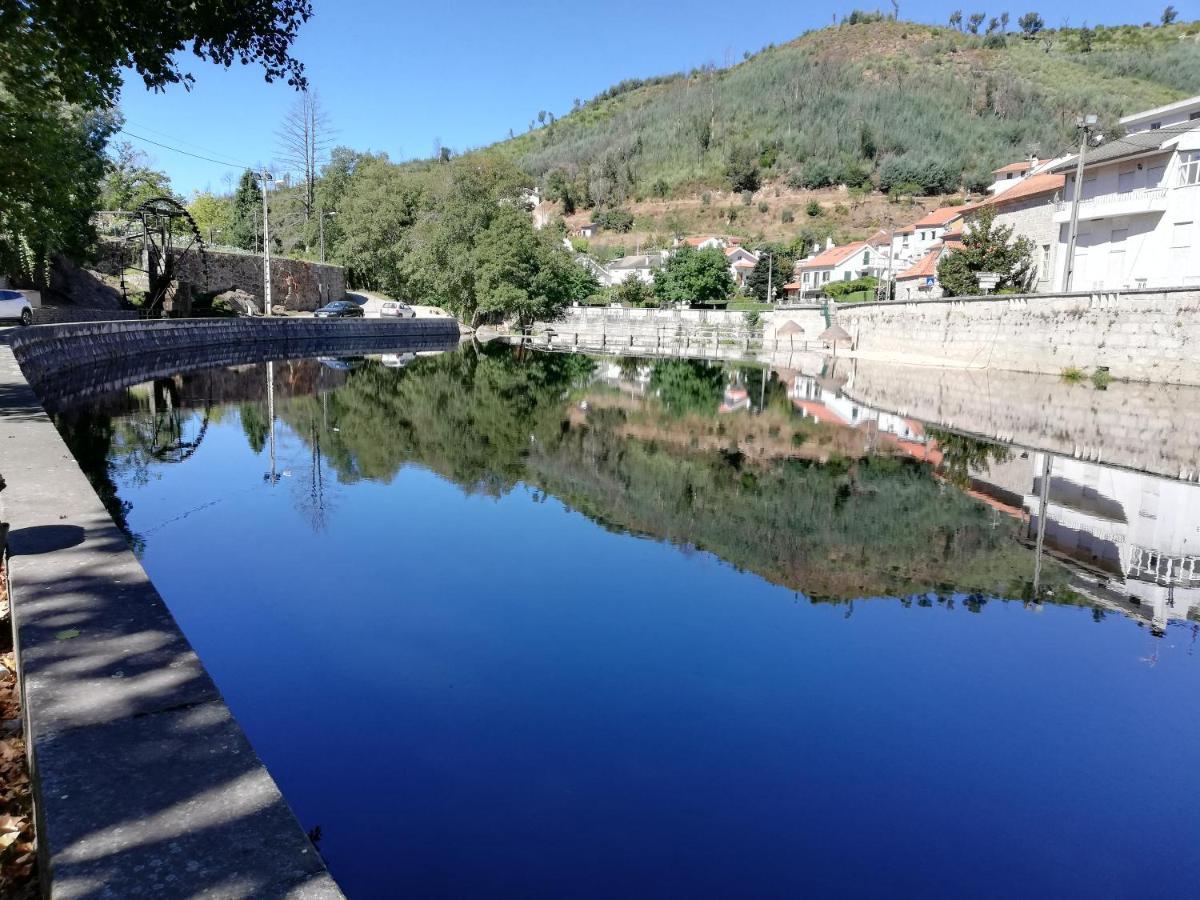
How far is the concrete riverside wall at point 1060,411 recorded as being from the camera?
1389 cm

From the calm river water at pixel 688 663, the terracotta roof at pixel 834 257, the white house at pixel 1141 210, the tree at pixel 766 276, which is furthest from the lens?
the tree at pixel 766 276

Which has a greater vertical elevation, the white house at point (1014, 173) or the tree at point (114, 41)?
the white house at point (1014, 173)

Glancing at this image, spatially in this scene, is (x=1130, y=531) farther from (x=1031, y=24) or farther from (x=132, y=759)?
(x=1031, y=24)

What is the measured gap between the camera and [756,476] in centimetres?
1155

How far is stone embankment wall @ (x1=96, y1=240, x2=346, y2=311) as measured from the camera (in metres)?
38.9

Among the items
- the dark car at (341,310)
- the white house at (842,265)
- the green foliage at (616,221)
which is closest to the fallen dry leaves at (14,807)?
the dark car at (341,310)

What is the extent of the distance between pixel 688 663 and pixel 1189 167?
121 ft

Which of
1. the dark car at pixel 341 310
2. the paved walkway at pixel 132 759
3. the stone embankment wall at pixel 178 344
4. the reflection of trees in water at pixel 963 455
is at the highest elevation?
the dark car at pixel 341 310

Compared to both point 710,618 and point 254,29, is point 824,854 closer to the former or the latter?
point 710,618

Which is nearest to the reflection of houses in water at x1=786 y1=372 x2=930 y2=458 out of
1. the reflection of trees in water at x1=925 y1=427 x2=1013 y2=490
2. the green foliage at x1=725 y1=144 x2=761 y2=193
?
the reflection of trees in water at x1=925 y1=427 x2=1013 y2=490

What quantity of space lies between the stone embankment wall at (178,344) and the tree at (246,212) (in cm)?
2854

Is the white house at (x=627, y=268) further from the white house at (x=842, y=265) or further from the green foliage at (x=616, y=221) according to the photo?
the green foliage at (x=616, y=221)

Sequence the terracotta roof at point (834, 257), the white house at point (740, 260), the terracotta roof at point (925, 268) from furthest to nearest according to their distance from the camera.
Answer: the white house at point (740, 260), the terracotta roof at point (834, 257), the terracotta roof at point (925, 268)

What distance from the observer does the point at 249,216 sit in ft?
229
